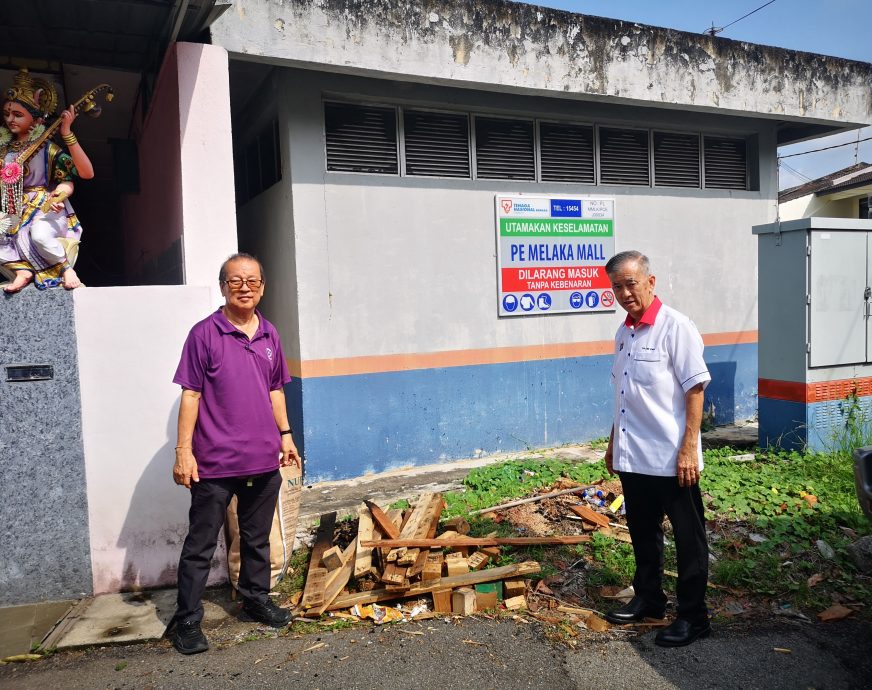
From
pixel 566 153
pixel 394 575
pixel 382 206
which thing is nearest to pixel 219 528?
pixel 394 575

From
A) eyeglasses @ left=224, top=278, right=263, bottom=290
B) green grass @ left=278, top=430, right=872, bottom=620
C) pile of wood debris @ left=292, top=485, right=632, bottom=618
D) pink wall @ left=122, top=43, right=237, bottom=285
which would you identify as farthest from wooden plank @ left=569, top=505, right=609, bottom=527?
pink wall @ left=122, top=43, right=237, bottom=285

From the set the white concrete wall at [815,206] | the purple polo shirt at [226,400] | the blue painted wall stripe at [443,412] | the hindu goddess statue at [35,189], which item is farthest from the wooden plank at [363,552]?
the white concrete wall at [815,206]

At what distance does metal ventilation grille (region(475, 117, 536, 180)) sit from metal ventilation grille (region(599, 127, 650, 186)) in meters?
1.05

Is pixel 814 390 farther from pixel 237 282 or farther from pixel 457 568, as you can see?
pixel 237 282

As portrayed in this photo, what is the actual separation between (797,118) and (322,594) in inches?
332

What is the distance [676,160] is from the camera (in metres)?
8.73

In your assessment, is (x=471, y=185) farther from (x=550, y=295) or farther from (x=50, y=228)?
(x=50, y=228)

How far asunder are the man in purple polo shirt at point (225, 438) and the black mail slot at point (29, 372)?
1173mm

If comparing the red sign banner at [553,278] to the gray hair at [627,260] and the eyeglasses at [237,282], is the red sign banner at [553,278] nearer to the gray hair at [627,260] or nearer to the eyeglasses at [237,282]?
the gray hair at [627,260]

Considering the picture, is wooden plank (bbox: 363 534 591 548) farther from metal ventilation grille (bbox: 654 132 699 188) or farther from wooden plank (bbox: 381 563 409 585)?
metal ventilation grille (bbox: 654 132 699 188)

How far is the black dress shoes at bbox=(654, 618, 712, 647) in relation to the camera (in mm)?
3525

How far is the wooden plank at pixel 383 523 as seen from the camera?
172 inches

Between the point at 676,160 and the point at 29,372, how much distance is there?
7.75 m

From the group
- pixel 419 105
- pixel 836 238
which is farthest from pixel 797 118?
pixel 419 105
